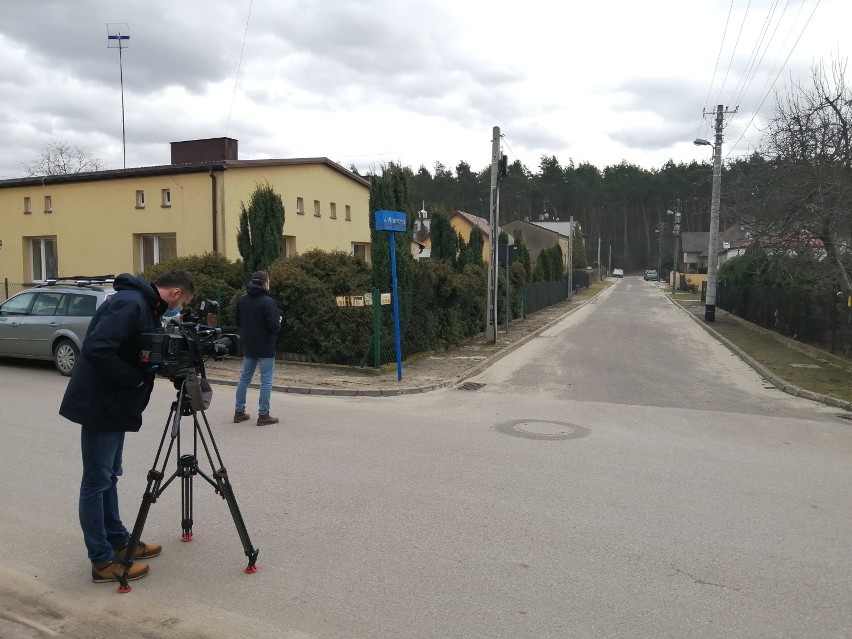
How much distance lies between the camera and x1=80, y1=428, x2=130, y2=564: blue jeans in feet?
12.4

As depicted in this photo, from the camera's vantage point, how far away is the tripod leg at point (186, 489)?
13.5 feet

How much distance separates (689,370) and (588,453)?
27.3 ft

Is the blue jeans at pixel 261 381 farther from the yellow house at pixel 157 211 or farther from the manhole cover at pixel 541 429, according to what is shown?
the yellow house at pixel 157 211

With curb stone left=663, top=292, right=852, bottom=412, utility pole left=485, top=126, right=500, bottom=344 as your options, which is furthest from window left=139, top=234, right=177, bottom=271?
curb stone left=663, top=292, right=852, bottom=412

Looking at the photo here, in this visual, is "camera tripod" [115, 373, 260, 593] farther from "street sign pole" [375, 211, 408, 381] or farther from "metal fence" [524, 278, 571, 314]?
"metal fence" [524, 278, 571, 314]

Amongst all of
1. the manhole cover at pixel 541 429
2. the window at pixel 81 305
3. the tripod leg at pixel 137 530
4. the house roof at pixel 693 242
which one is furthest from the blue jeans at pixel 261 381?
the house roof at pixel 693 242

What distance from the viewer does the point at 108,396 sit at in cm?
374

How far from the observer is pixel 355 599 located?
3.76 metres

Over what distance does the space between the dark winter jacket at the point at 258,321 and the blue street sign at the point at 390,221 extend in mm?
4305

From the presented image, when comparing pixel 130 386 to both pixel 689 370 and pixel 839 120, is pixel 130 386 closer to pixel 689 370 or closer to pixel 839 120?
pixel 689 370

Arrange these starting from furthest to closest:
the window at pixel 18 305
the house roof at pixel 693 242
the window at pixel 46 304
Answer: the house roof at pixel 693 242, the window at pixel 18 305, the window at pixel 46 304

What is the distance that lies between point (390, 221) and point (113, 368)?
9017mm

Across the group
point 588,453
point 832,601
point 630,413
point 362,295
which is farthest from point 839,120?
point 832,601

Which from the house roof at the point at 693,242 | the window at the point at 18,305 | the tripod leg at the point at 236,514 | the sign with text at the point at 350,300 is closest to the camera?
the tripod leg at the point at 236,514
